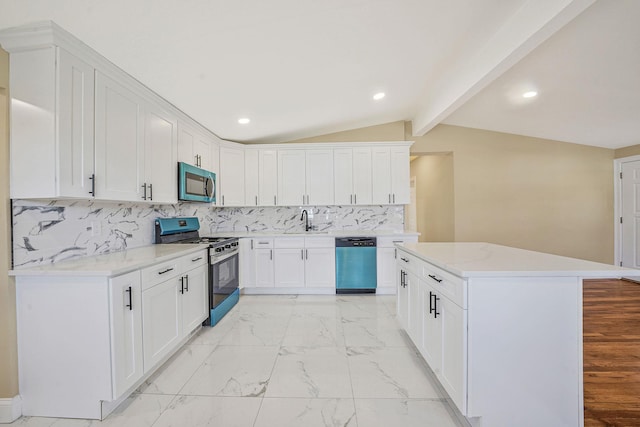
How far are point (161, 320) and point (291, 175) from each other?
2.63m

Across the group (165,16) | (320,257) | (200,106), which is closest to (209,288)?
(320,257)

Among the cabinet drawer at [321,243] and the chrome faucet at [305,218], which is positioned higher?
the chrome faucet at [305,218]

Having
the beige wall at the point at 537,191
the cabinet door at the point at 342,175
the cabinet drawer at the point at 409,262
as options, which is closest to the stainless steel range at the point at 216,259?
the cabinet door at the point at 342,175

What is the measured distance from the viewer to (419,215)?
6.04 m

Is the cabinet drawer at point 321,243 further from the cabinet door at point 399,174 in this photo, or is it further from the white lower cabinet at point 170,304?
the white lower cabinet at point 170,304

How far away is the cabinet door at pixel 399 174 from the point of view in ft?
13.0

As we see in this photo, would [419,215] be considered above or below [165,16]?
below

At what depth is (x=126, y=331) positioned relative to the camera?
1.58 meters

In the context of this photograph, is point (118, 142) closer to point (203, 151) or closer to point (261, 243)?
point (203, 151)

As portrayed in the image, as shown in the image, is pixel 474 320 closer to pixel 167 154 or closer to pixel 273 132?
pixel 167 154

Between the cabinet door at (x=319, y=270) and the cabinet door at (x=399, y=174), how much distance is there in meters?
1.41

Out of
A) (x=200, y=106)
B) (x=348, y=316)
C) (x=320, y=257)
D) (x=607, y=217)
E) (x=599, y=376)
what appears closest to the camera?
(x=599, y=376)

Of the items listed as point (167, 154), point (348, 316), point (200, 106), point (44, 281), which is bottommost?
point (348, 316)

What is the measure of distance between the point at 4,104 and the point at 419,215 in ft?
20.5
